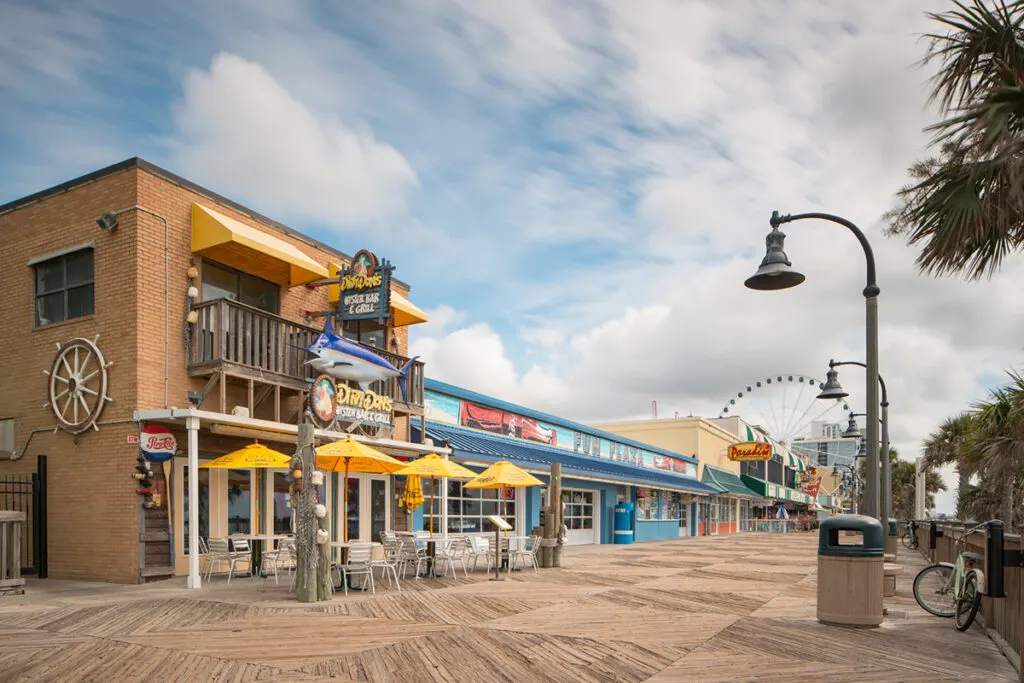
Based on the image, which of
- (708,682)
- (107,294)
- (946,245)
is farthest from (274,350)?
(946,245)

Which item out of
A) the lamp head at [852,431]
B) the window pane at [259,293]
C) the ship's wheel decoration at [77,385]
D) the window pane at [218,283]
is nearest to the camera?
the ship's wheel decoration at [77,385]

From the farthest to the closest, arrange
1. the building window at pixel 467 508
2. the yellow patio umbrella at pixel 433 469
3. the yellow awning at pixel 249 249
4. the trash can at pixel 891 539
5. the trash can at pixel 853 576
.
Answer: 1. the building window at pixel 467 508
2. the trash can at pixel 891 539
3. the yellow patio umbrella at pixel 433 469
4. the yellow awning at pixel 249 249
5. the trash can at pixel 853 576

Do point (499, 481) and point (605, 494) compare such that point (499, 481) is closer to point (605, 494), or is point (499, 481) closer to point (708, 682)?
point (708, 682)

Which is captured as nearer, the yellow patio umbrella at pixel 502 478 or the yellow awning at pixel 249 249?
the yellow awning at pixel 249 249

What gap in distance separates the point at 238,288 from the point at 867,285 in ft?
36.4

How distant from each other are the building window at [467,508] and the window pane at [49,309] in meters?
9.07

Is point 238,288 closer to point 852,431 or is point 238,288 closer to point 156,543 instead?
point 156,543

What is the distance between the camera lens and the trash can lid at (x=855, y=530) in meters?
9.47

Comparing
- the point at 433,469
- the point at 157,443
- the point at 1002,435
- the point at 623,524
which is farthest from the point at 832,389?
the point at 623,524

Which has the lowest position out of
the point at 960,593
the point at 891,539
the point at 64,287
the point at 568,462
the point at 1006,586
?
the point at 891,539

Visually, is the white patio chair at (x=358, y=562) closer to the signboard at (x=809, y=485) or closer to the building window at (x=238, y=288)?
the building window at (x=238, y=288)

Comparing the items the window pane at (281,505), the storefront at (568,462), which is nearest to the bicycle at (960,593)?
the storefront at (568,462)

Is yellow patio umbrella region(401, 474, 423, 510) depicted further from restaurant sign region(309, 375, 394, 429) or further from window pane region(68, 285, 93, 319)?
window pane region(68, 285, 93, 319)

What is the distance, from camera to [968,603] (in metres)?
9.28
